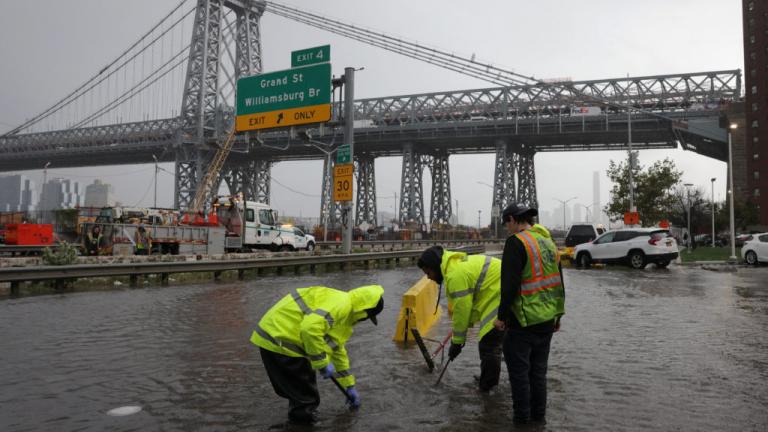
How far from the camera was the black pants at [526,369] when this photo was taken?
4.55 metres

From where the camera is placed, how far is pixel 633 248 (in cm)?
2278

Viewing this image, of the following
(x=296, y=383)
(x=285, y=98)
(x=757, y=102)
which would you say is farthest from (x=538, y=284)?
(x=757, y=102)

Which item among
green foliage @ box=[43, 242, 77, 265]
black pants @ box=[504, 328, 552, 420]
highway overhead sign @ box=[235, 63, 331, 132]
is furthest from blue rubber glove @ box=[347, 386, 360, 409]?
highway overhead sign @ box=[235, 63, 331, 132]

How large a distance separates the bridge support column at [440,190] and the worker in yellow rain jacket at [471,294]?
2677 inches

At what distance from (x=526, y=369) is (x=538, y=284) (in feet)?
2.20

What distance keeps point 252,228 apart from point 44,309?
653 inches

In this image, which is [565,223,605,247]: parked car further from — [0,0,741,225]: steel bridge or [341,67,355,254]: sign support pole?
[0,0,741,225]: steel bridge

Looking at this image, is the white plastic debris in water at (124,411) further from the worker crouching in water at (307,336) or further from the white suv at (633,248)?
the white suv at (633,248)

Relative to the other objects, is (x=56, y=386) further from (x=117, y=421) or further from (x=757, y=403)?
(x=757, y=403)

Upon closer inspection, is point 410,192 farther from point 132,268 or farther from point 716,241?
point 132,268

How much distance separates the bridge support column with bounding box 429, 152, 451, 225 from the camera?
243 feet

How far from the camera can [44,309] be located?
36.1ft

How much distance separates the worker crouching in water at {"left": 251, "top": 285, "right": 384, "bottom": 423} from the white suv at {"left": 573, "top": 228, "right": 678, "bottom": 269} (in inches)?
815

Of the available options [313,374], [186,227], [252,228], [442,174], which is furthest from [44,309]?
[442,174]
